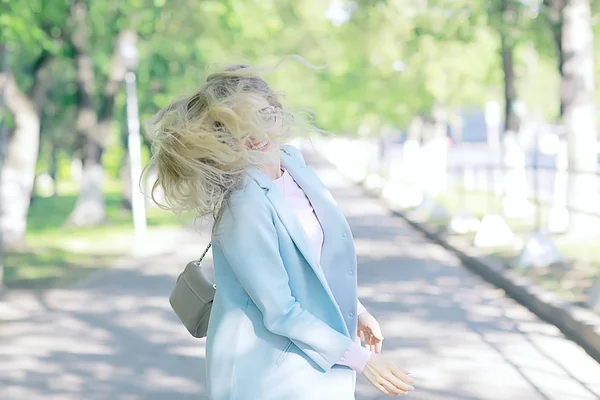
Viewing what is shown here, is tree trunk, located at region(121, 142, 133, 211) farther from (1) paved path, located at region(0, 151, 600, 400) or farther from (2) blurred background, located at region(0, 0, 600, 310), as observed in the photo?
(1) paved path, located at region(0, 151, 600, 400)

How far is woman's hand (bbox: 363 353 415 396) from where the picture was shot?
9.72 ft

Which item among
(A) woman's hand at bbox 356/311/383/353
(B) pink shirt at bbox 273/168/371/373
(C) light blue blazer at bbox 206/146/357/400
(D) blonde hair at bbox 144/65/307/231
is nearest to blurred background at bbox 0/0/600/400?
(D) blonde hair at bbox 144/65/307/231

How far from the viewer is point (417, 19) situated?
24641mm

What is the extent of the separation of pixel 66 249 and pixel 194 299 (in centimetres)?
1638

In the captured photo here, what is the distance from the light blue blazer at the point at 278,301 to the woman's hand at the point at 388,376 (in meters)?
0.09

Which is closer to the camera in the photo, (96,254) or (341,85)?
(96,254)

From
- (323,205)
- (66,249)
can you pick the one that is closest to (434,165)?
(66,249)

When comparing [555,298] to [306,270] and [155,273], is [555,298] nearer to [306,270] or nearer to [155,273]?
[155,273]

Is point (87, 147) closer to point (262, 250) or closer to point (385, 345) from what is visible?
point (385, 345)

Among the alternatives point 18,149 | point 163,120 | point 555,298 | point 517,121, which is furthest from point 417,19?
point 163,120

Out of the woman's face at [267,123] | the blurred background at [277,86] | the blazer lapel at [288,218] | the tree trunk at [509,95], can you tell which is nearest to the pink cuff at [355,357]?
the blazer lapel at [288,218]

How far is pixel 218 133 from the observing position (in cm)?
300

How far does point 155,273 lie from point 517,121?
10.1 m

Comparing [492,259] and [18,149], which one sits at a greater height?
[18,149]
